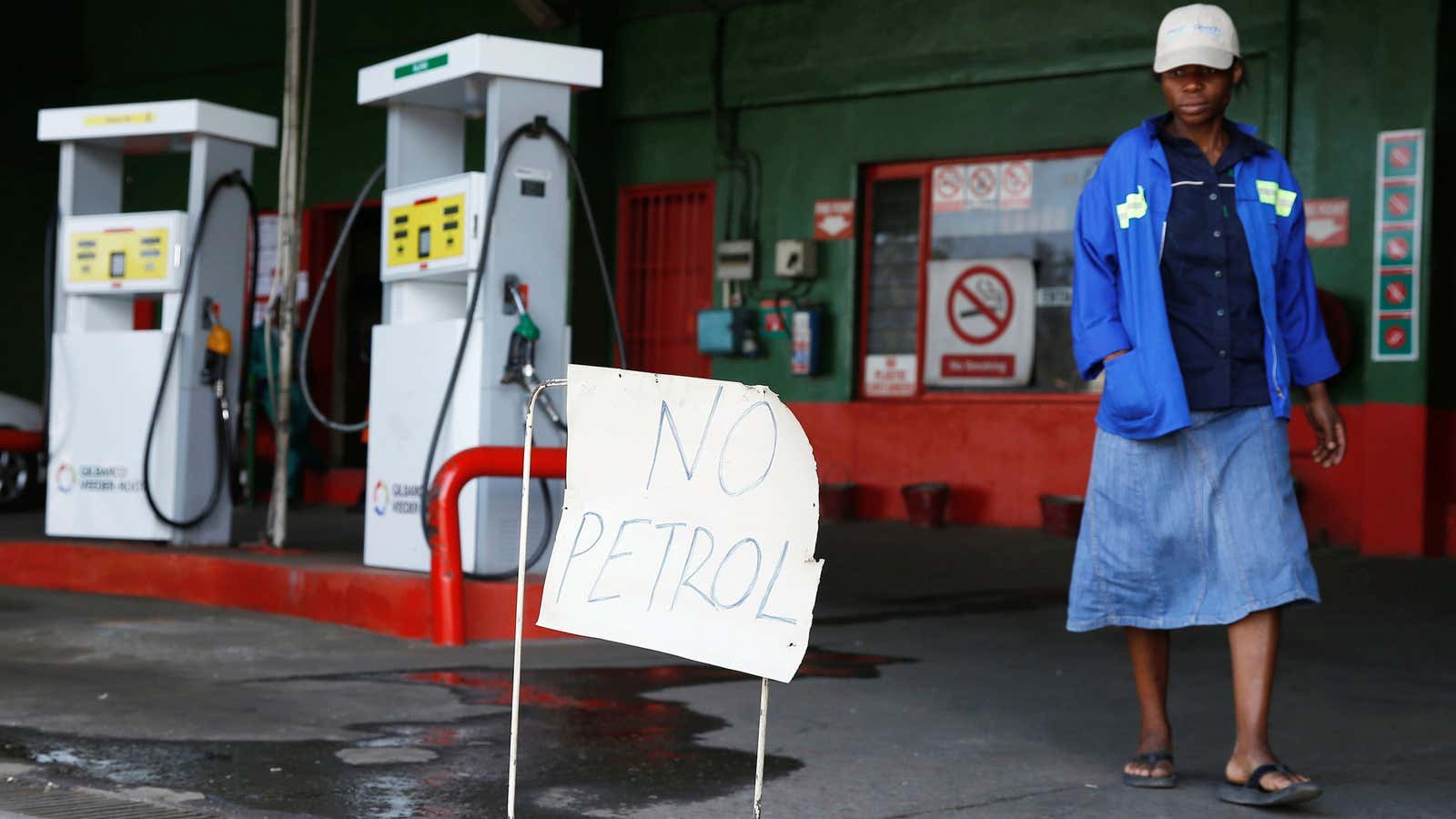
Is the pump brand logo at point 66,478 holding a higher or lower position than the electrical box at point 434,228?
lower

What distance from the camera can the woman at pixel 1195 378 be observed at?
4.07 metres

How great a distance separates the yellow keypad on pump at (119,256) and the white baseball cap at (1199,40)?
19.2 feet

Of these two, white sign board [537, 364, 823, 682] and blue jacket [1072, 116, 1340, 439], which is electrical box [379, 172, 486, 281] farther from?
white sign board [537, 364, 823, 682]

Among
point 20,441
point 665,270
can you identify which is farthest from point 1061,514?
point 20,441

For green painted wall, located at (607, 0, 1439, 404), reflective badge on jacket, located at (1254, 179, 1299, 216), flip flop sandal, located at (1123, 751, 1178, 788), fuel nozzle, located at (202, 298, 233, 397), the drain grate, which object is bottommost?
the drain grate

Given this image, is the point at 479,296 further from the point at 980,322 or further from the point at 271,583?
the point at 980,322

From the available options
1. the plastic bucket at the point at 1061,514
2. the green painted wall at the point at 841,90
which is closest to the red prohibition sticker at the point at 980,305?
the green painted wall at the point at 841,90

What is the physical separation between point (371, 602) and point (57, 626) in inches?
51.2

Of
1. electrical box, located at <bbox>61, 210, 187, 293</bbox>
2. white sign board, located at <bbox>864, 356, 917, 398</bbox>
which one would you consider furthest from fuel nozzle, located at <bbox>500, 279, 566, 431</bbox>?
white sign board, located at <bbox>864, 356, 917, 398</bbox>

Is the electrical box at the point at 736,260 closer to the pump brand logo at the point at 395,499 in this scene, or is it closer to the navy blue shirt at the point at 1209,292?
the pump brand logo at the point at 395,499

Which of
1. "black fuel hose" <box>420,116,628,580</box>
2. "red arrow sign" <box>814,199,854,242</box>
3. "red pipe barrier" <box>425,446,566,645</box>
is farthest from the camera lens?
"red arrow sign" <box>814,199,854,242</box>

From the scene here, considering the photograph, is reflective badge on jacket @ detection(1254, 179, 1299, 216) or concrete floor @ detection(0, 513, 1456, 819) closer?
concrete floor @ detection(0, 513, 1456, 819)

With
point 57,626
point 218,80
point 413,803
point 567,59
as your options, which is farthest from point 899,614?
point 218,80

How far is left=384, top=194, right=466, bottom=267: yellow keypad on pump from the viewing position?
23.4 ft
